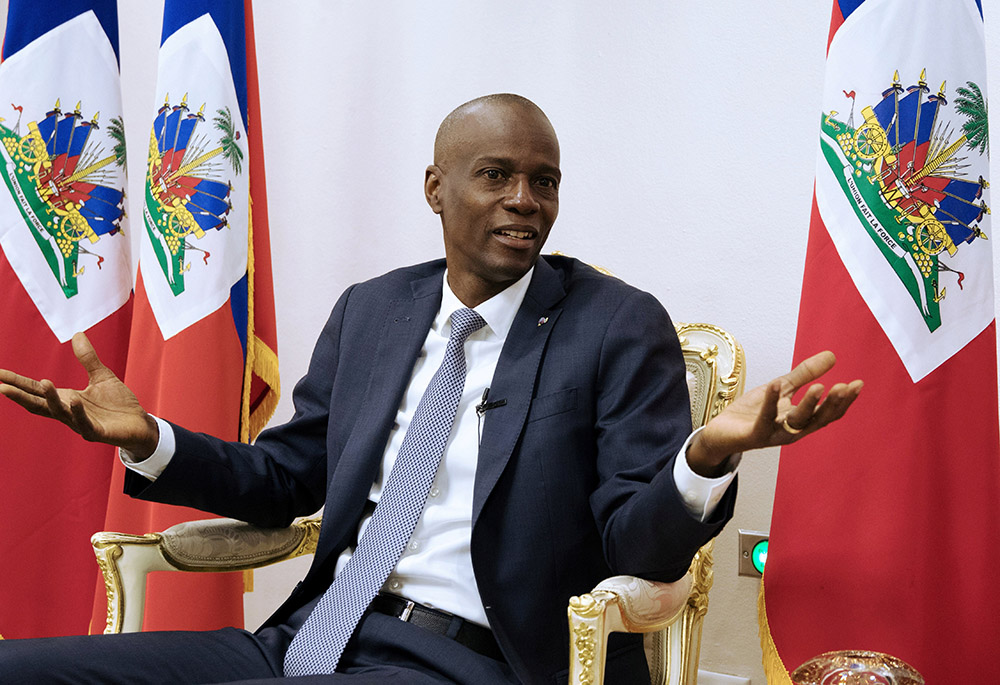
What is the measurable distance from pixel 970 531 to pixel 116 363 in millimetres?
A: 2211

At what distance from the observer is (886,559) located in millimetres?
1945

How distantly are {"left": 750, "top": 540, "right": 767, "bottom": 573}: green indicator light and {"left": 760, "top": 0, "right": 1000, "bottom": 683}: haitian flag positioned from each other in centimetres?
60

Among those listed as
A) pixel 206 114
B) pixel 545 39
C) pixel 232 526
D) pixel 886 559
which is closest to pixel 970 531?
pixel 886 559

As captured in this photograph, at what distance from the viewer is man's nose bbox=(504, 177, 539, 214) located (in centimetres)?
199

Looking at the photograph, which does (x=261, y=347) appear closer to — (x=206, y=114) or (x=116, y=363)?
(x=116, y=363)

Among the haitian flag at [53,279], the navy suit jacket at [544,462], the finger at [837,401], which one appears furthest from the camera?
the haitian flag at [53,279]

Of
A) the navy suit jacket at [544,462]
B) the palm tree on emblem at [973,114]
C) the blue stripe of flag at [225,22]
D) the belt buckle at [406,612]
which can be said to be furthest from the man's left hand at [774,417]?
the blue stripe of flag at [225,22]

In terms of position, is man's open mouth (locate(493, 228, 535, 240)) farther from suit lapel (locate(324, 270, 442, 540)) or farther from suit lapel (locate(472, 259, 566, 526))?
suit lapel (locate(324, 270, 442, 540))

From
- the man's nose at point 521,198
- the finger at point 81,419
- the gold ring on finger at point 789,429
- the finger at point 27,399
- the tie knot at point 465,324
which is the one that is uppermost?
the man's nose at point 521,198

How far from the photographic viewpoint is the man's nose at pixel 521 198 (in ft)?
6.52

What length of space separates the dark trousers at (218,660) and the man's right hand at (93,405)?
1.16 feet

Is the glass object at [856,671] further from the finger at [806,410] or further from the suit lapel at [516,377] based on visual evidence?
the suit lapel at [516,377]

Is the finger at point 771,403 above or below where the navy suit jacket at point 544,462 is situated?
above

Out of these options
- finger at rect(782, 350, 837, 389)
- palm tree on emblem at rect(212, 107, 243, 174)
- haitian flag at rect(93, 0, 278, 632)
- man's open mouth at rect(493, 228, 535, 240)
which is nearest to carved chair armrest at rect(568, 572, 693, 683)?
finger at rect(782, 350, 837, 389)
